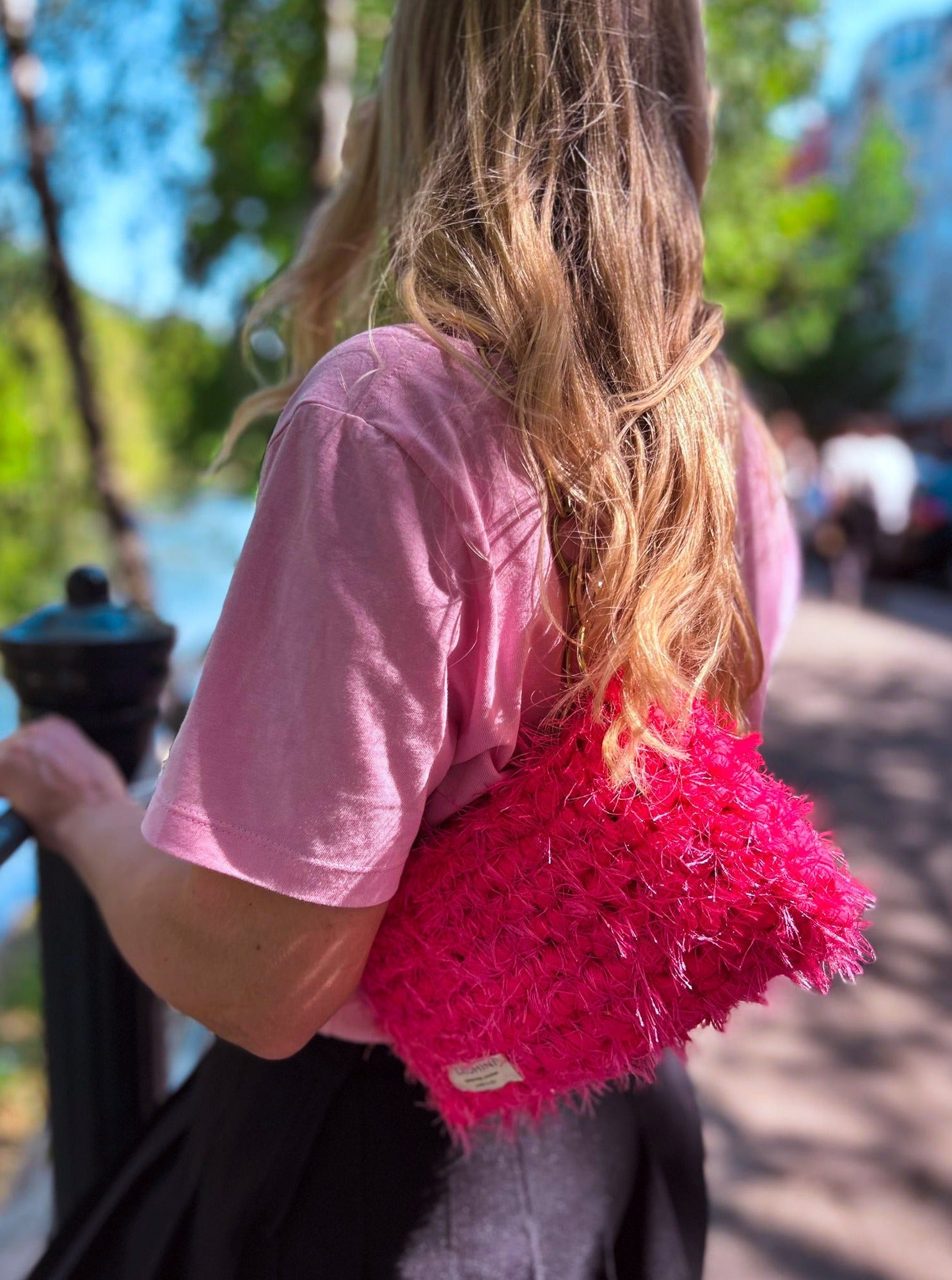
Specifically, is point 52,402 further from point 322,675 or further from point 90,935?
point 322,675

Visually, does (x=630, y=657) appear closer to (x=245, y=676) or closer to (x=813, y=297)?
(x=245, y=676)

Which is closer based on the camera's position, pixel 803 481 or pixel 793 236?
pixel 793 236

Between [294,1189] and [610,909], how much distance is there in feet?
1.43

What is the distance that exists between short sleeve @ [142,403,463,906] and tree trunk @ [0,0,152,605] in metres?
3.66

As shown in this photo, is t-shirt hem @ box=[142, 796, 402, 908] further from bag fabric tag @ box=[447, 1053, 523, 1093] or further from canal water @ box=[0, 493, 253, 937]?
canal water @ box=[0, 493, 253, 937]

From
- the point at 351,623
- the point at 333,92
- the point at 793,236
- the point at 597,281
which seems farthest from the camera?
the point at 793,236

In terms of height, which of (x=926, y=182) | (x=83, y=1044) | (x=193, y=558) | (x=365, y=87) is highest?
(x=926, y=182)

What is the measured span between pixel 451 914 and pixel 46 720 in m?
0.71

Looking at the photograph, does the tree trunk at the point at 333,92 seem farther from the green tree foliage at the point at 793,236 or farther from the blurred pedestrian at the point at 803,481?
the blurred pedestrian at the point at 803,481

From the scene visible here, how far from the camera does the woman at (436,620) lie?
0.80m

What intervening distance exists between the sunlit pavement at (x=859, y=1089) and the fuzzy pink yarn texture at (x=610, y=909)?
1.77 meters

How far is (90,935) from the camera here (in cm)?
159

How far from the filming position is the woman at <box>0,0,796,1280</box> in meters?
0.80

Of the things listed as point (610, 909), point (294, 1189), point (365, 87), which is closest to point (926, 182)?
point (365, 87)
